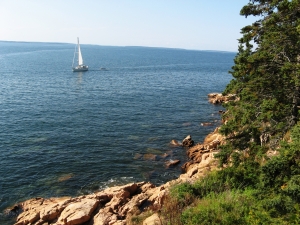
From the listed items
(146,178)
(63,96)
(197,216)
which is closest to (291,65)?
(197,216)

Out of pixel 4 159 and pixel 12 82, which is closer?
pixel 4 159

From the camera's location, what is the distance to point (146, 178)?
31.6 m

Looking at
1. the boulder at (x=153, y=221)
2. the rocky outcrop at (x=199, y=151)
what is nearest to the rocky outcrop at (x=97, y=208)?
the boulder at (x=153, y=221)

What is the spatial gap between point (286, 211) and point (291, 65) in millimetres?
8797

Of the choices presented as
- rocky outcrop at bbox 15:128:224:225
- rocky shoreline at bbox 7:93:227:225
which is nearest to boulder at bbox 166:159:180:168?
rocky shoreline at bbox 7:93:227:225

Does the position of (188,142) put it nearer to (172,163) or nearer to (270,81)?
(172,163)

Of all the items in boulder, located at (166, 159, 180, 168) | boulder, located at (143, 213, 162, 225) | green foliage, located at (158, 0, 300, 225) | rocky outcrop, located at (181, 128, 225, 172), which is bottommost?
boulder, located at (166, 159, 180, 168)

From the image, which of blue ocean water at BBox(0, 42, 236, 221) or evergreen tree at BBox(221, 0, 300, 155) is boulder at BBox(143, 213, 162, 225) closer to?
evergreen tree at BBox(221, 0, 300, 155)

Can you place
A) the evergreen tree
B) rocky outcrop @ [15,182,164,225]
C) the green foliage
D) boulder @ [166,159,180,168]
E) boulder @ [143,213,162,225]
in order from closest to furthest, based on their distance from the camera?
the green foliage, boulder @ [143,213,162,225], the evergreen tree, rocky outcrop @ [15,182,164,225], boulder @ [166,159,180,168]

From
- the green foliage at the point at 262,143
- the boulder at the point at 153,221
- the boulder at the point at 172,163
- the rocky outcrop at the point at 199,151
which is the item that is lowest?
the boulder at the point at 172,163

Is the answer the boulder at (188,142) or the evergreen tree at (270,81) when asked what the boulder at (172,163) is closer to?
the boulder at (188,142)

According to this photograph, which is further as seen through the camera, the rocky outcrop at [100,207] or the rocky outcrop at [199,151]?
the rocky outcrop at [199,151]

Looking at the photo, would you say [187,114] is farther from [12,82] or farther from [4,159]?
[12,82]

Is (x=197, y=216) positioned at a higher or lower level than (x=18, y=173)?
higher
